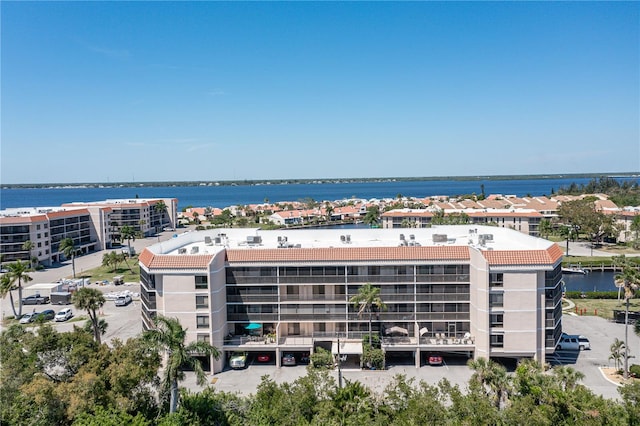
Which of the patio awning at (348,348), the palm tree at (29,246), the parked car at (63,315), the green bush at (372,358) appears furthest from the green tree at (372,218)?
the green bush at (372,358)

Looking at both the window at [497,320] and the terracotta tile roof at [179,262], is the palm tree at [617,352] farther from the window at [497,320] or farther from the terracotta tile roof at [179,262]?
the terracotta tile roof at [179,262]

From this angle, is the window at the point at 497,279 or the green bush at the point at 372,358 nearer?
the window at the point at 497,279

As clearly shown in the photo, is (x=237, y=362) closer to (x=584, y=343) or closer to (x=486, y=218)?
(x=584, y=343)

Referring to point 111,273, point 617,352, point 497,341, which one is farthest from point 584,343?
point 111,273

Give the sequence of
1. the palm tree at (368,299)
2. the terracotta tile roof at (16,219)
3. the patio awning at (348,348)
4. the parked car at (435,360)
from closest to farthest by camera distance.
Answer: the palm tree at (368,299), the patio awning at (348,348), the parked car at (435,360), the terracotta tile roof at (16,219)

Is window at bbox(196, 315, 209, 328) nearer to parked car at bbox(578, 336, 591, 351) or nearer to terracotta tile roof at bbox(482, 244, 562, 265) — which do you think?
terracotta tile roof at bbox(482, 244, 562, 265)
